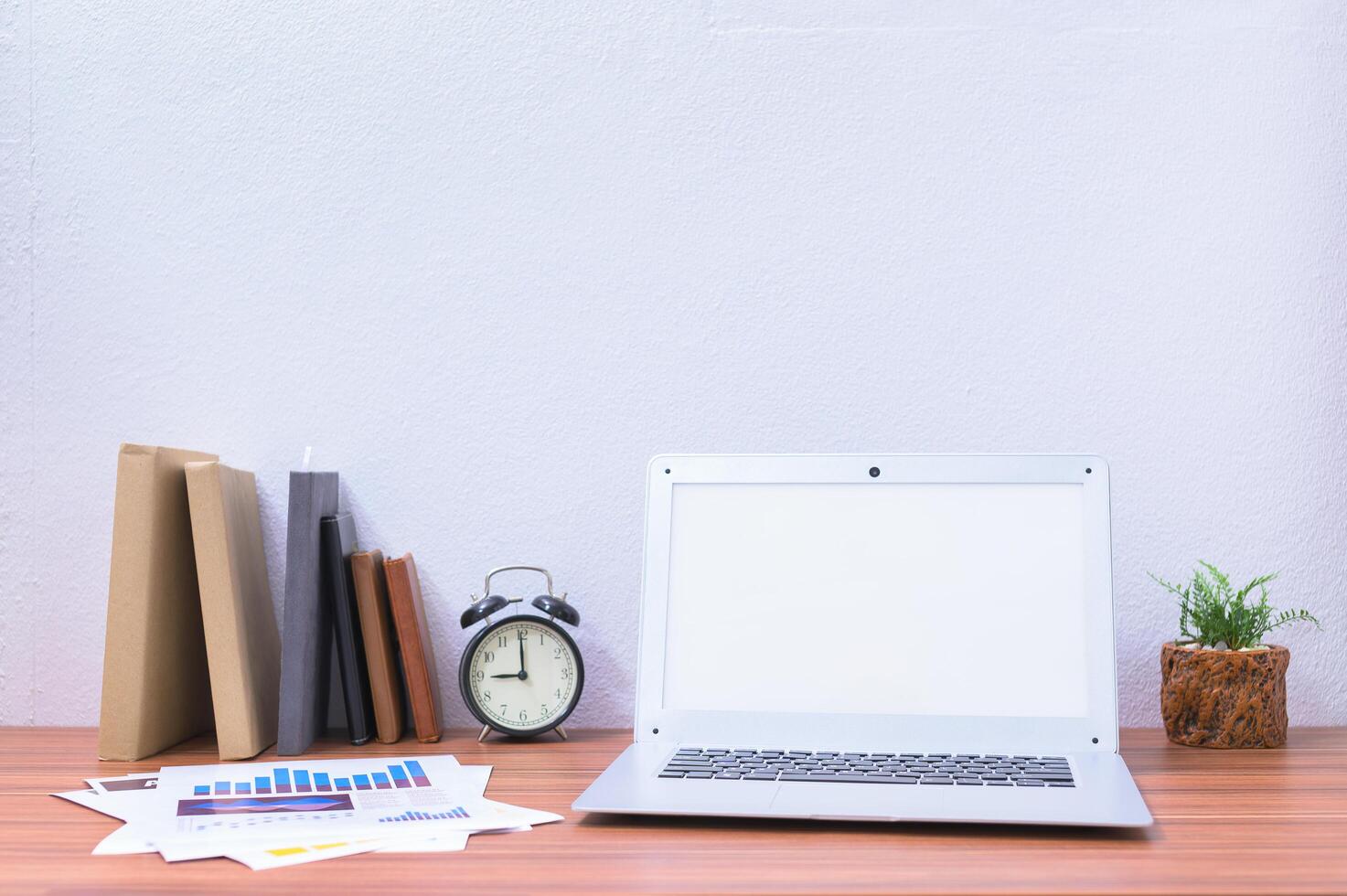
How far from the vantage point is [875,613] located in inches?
39.7

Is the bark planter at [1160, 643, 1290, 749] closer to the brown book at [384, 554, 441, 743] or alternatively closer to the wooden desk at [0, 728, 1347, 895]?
the wooden desk at [0, 728, 1347, 895]

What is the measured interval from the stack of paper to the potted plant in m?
0.61

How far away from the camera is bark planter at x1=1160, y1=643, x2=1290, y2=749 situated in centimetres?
102

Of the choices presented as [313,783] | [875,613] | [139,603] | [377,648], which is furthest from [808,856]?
[139,603]

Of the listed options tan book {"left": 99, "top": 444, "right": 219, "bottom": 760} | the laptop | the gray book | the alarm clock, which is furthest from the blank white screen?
tan book {"left": 99, "top": 444, "right": 219, "bottom": 760}

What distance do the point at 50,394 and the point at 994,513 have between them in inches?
39.6

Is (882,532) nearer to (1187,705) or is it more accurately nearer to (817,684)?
(817,684)

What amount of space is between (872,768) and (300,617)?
21.2 inches

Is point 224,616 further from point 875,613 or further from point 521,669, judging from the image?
point 875,613

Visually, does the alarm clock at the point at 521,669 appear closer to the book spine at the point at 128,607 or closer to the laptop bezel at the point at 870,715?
the laptop bezel at the point at 870,715

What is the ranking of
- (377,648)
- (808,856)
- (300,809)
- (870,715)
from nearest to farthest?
(808,856), (300,809), (870,715), (377,648)

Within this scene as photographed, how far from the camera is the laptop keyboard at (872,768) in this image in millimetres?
858

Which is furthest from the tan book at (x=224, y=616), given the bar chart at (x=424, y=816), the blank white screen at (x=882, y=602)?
the blank white screen at (x=882, y=602)

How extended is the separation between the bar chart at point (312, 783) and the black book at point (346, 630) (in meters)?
0.13
